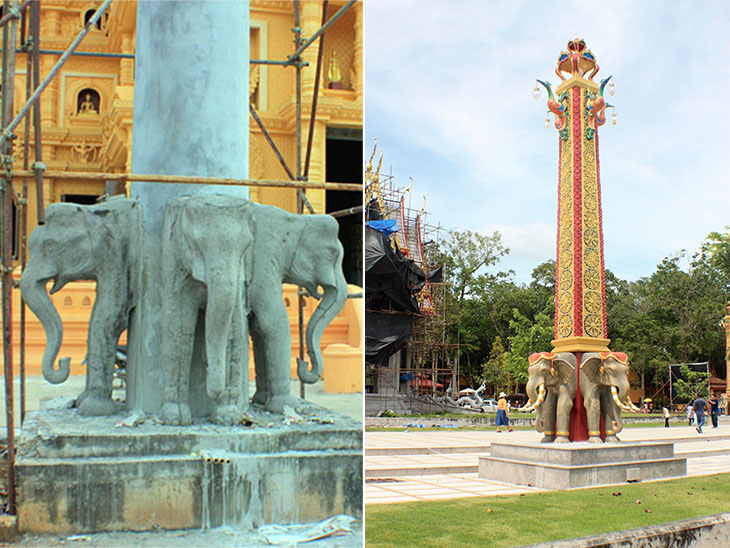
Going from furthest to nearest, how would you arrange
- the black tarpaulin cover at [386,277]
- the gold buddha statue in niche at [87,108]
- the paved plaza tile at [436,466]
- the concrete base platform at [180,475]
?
the black tarpaulin cover at [386,277] → the gold buddha statue in niche at [87,108] → the paved plaza tile at [436,466] → the concrete base platform at [180,475]

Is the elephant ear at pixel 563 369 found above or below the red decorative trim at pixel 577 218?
below

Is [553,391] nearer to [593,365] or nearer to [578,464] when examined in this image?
[593,365]

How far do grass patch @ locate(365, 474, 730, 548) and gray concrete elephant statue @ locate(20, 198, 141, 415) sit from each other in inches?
81.6

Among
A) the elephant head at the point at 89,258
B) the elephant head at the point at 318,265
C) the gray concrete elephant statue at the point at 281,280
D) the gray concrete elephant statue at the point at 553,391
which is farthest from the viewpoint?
the gray concrete elephant statue at the point at 553,391

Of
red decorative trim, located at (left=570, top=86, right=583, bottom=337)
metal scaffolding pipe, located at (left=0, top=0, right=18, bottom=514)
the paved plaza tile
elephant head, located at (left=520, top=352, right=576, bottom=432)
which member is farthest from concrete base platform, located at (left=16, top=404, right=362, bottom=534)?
red decorative trim, located at (left=570, top=86, right=583, bottom=337)

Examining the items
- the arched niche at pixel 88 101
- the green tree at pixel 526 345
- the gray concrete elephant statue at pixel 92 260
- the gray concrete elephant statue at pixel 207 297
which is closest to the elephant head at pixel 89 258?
the gray concrete elephant statue at pixel 92 260

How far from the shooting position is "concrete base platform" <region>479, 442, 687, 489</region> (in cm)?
863

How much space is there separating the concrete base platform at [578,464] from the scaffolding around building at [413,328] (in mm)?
16447

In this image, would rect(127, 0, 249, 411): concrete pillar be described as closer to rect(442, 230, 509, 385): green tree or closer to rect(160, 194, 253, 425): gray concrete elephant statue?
rect(160, 194, 253, 425): gray concrete elephant statue

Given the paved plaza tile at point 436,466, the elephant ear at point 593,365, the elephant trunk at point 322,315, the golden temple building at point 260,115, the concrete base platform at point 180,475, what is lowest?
the paved plaza tile at point 436,466

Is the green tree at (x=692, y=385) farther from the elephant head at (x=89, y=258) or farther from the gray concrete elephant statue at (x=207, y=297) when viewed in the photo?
the elephant head at (x=89, y=258)

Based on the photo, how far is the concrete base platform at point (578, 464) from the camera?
340 inches

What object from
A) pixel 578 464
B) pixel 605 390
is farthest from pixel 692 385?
pixel 578 464

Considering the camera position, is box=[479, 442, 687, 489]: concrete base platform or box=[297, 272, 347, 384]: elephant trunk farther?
box=[479, 442, 687, 489]: concrete base platform
